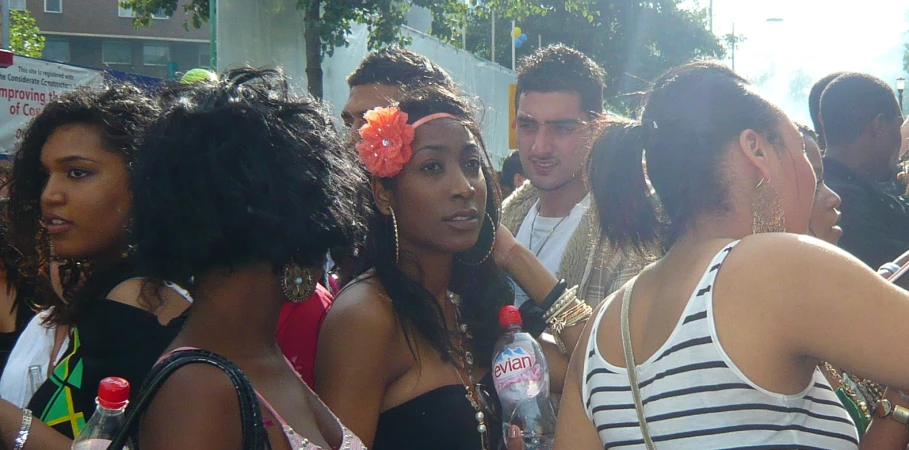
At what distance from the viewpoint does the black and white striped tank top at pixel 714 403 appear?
1716 mm

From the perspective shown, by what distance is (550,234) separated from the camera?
3.70 m

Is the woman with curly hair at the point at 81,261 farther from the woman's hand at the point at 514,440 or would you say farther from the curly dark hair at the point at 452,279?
the woman's hand at the point at 514,440

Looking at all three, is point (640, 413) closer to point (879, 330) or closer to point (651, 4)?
point (879, 330)

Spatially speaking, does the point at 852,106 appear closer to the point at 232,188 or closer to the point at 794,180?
the point at 794,180

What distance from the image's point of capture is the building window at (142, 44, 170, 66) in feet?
147

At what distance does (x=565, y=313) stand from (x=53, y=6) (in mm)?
46787

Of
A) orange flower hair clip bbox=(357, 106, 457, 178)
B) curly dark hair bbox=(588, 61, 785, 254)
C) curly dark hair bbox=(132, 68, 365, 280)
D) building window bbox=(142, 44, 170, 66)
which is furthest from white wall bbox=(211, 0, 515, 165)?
building window bbox=(142, 44, 170, 66)

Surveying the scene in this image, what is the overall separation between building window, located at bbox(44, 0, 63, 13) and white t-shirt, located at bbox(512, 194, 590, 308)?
4531cm

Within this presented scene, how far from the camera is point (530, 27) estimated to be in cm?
3081

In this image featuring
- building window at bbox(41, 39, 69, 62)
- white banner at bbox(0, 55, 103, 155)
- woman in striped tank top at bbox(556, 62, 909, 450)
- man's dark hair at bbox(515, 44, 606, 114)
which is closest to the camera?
woman in striped tank top at bbox(556, 62, 909, 450)

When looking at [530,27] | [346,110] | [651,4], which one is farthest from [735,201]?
[651,4]

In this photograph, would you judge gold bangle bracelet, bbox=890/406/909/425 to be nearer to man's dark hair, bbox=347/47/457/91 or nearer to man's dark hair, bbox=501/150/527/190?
man's dark hair, bbox=347/47/457/91

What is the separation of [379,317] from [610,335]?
0.70 meters

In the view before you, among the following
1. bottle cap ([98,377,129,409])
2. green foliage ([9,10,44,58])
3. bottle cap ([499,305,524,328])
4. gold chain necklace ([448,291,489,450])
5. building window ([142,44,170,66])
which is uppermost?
bottle cap ([98,377,129,409])
